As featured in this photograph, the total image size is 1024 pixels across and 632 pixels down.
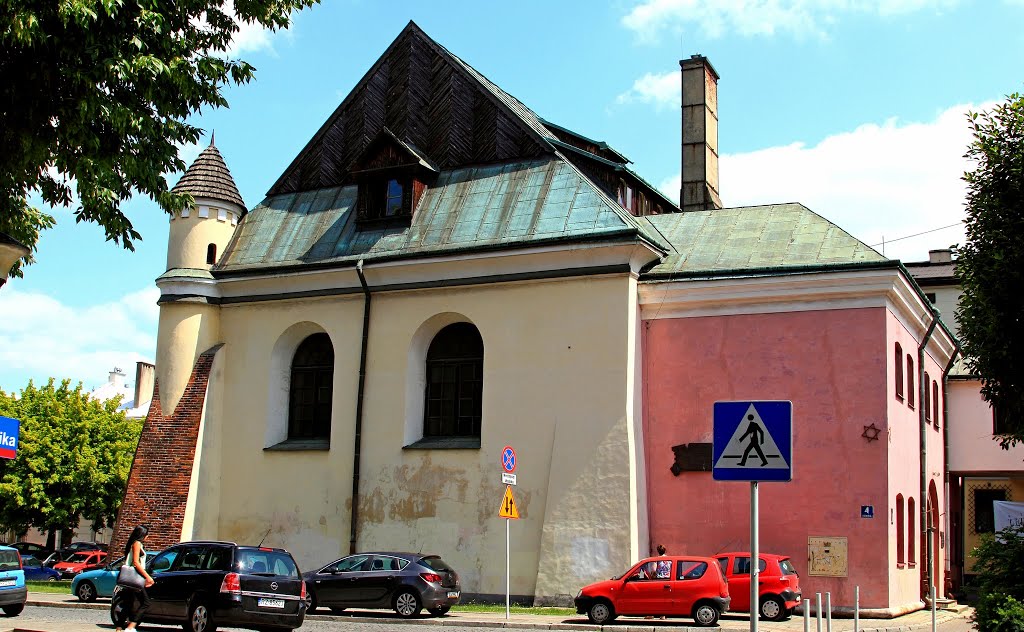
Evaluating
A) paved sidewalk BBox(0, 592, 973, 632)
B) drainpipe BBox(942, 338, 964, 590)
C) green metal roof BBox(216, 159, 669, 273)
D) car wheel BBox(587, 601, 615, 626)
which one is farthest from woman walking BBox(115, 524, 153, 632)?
drainpipe BBox(942, 338, 964, 590)

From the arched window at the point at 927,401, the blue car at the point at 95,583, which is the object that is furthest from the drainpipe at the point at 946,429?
the blue car at the point at 95,583

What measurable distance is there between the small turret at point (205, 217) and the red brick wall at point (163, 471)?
123 inches

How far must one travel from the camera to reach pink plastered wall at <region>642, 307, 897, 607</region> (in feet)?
74.0

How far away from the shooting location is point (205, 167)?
96.8 ft

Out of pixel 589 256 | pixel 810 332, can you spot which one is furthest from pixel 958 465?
pixel 589 256

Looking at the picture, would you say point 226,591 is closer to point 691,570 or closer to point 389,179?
point 691,570

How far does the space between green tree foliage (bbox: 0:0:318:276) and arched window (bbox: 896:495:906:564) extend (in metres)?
16.8

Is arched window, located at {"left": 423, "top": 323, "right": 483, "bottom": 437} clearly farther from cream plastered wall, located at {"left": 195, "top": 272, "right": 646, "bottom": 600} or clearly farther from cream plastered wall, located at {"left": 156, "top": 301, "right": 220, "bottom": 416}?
cream plastered wall, located at {"left": 156, "top": 301, "right": 220, "bottom": 416}

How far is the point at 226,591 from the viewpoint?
17.0 m

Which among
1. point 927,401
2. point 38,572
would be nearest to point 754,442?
point 927,401

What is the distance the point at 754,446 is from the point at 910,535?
18.6 metres

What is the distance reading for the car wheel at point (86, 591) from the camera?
81.0ft

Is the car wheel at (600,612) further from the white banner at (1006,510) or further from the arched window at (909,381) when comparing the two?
the white banner at (1006,510)

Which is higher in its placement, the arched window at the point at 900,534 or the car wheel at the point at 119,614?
the arched window at the point at 900,534
